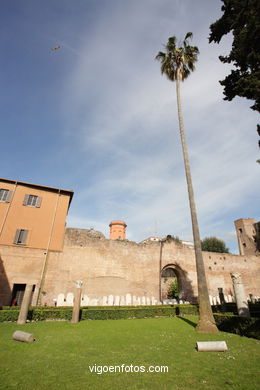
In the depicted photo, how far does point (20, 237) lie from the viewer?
18578 mm

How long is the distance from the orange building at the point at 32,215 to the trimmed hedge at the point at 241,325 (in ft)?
48.2

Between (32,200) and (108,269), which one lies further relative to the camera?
(108,269)

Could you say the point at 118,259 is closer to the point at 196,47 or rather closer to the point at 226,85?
the point at 226,85

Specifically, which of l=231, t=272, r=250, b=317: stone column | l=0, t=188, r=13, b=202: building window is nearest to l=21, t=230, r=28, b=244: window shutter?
l=0, t=188, r=13, b=202: building window

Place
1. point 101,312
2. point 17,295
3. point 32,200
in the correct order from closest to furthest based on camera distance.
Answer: point 101,312, point 17,295, point 32,200

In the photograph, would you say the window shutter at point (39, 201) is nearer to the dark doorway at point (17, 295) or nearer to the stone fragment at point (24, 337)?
the dark doorway at point (17, 295)

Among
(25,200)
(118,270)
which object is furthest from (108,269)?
(25,200)

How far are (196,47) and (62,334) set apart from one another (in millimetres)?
19293

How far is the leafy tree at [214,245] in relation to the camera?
53.4 meters

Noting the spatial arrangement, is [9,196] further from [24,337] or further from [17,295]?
[24,337]

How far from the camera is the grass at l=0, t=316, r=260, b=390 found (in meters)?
Result: 4.07

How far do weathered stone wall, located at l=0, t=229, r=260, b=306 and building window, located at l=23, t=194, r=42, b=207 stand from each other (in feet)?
13.0

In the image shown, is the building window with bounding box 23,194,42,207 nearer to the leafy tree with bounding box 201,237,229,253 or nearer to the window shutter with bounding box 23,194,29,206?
the window shutter with bounding box 23,194,29,206

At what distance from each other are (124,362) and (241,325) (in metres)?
6.59
